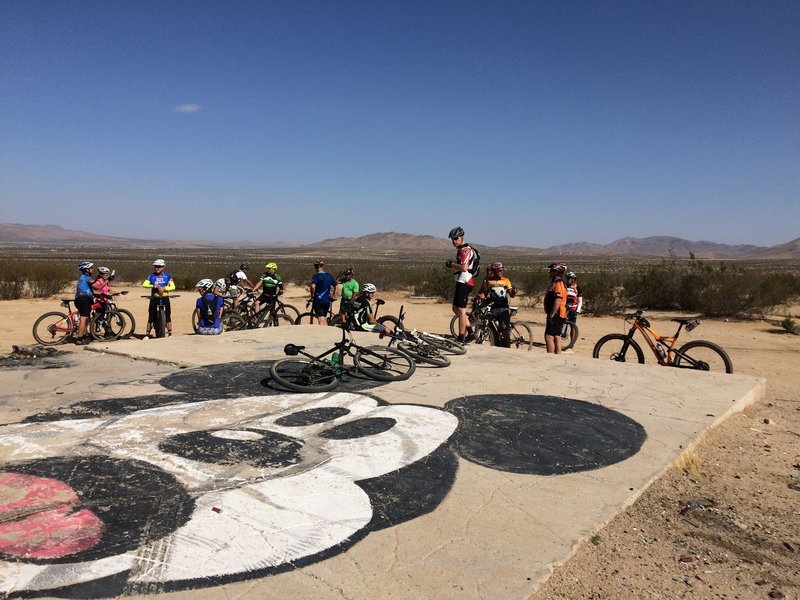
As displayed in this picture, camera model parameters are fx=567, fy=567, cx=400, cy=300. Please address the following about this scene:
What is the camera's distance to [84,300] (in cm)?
1037

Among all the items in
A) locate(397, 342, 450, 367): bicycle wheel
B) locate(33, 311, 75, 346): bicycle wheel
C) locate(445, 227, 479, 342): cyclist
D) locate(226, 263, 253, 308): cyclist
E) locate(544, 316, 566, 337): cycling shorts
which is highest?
locate(445, 227, 479, 342): cyclist

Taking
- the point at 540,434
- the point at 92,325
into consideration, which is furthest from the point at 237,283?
the point at 540,434

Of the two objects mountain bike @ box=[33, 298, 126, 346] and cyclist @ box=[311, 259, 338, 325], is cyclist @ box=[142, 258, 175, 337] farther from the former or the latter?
cyclist @ box=[311, 259, 338, 325]

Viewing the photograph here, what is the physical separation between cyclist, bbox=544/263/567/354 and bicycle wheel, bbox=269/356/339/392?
415 centimetres

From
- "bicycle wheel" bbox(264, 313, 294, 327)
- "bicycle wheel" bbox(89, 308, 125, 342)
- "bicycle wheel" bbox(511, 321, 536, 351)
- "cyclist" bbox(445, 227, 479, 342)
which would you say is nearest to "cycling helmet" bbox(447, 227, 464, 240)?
"cyclist" bbox(445, 227, 479, 342)

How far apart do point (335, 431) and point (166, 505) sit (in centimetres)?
178

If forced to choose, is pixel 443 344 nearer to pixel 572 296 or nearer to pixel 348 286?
pixel 348 286

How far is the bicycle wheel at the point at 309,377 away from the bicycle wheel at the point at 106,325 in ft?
20.5

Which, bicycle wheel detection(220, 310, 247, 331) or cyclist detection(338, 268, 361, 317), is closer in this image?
cyclist detection(338, 268, 361, 317)

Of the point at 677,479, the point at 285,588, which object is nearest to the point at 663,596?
the point at 677,479

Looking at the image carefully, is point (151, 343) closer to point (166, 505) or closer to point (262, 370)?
point (262, 370)

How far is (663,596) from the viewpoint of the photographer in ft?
9.72

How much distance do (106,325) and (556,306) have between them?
8609 millimetres

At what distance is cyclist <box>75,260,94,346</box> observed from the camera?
1034cm
